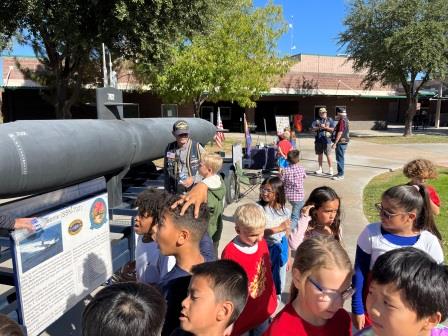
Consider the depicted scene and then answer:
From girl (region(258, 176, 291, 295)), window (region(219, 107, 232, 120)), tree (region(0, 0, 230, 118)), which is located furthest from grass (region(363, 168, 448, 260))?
window (region(219, 107, 232, 120))

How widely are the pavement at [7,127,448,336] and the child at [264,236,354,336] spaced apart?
94.6 inches

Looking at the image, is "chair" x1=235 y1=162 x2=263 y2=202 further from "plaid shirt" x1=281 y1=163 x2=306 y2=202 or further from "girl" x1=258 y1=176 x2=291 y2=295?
"girl" x1=258 y1=176 x2=291 y2=295

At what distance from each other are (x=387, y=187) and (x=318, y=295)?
30.2 feet

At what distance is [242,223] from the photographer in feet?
9.34

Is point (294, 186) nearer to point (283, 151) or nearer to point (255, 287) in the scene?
point (255, 287)

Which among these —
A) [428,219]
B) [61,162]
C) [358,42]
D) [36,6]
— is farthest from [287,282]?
[358,42]

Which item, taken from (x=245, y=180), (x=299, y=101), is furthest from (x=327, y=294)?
(x=299, y=101)

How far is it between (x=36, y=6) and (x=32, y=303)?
1244cm

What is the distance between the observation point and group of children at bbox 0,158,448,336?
1.64 m

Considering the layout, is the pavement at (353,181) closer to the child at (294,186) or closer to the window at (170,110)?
the child at (294,186)

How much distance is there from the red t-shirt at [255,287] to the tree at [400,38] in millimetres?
24694

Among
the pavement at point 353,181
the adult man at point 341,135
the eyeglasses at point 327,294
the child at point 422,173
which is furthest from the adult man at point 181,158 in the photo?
the adult man at point 341,135

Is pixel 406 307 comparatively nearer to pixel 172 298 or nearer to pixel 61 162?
pixel 172 298

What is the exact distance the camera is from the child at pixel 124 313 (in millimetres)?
1494
